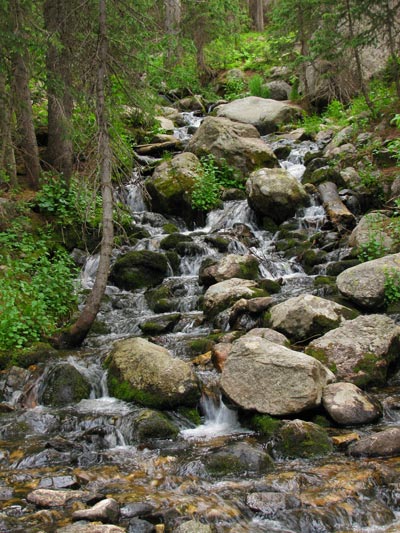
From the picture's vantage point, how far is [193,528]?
423cm

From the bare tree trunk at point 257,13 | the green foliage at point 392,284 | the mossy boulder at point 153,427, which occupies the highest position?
the bare tree trunk at point 257,13

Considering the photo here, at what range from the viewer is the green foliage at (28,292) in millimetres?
8461

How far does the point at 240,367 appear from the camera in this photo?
6.45m

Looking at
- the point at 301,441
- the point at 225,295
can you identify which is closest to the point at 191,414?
the point at 301,441

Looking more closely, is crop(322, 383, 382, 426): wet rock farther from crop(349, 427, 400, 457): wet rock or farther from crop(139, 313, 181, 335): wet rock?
crop(139, 313, 181, 335): wet rock

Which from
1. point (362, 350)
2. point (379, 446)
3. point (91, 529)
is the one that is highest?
point (91, 529)

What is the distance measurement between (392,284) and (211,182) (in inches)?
299

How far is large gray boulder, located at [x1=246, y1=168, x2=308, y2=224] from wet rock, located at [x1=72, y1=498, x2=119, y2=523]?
1081cm

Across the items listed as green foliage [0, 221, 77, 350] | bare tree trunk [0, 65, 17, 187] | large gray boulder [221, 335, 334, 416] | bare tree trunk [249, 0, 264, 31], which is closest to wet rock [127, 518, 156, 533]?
large gray boulder [221, 335, 334, 416]

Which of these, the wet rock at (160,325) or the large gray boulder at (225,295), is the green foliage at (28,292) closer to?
the wet rock at (160,325)

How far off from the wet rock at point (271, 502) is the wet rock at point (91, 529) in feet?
3.82

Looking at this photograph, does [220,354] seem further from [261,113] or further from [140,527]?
[261,113]

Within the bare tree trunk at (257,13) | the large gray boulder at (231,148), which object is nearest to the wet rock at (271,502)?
the large gray boulder at (231,148)

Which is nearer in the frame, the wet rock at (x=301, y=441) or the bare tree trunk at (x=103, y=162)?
the wet rock at (x=301, y=441)
